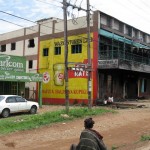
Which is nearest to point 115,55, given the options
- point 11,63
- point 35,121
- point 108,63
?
point 108,63

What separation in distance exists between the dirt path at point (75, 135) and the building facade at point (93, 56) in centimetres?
1166

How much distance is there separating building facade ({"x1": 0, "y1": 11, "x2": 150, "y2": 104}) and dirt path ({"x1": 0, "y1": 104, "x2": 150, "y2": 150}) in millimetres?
11664

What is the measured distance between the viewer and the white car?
22.1 m

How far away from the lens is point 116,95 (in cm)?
3647

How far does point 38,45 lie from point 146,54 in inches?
560

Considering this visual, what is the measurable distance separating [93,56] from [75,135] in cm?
1788

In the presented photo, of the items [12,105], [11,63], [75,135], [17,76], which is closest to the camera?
[75,135]

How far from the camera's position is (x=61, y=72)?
36156 millimetres

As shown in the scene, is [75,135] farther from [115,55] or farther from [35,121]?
[115,55]

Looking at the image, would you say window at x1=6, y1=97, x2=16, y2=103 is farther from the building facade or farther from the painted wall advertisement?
the painted wall advertisement

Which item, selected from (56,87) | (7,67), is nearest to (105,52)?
(56,87)

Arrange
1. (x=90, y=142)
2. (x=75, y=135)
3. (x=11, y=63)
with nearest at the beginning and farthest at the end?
(x=90, y=142) < (x=75, y=135) < (x=11, y=63)

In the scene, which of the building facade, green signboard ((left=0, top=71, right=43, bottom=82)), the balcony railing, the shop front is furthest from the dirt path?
the balcony railing

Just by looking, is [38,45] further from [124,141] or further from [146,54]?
[124,141]
